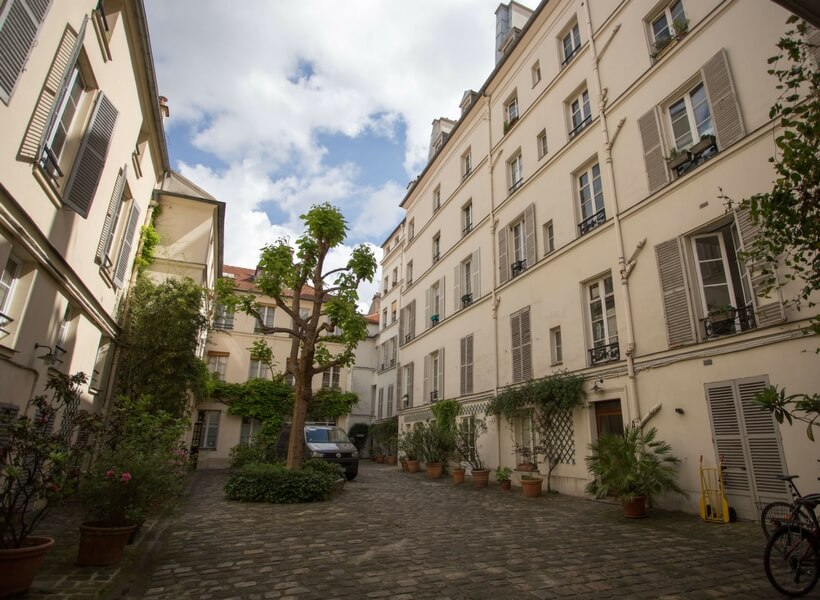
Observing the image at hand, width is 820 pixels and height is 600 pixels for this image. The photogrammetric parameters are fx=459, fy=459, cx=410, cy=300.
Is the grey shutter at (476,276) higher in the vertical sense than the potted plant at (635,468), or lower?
higher

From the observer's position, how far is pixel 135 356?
38.5ft

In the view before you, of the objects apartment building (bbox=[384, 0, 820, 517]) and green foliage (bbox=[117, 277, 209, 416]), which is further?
green foliage (bbox=[117, 277, 209, 416])

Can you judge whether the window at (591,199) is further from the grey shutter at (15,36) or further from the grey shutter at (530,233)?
the grey shutter at (15,36)

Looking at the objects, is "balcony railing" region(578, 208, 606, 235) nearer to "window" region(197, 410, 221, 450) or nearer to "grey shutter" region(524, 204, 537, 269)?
"grey shutter" region(524, 204, 537, 269)

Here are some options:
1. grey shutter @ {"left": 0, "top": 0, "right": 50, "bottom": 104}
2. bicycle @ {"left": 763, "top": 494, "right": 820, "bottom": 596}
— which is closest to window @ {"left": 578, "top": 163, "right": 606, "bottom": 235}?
bicycle @ {"left": 763, "top": 494, "right": 820, "bottom": 596}

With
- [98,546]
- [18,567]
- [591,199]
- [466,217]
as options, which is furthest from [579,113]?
[18,567]

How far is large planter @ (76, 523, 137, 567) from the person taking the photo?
4.61m

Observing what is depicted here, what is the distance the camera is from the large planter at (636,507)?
7.79 meters

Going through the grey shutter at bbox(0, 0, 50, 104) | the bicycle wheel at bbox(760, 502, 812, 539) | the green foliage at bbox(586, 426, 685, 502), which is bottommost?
the bicycle wheel at bbox(760, 502, 812, 539)

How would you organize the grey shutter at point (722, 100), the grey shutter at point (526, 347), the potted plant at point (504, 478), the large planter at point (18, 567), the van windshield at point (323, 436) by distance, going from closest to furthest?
the large planter at point (18, 567), the grey shutter at point (722, 100), the potted plant at point (504, 478), the grey shutter at point (526, 347), the van windshield at point (323, 436)

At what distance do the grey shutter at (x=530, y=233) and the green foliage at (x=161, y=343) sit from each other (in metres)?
9.65

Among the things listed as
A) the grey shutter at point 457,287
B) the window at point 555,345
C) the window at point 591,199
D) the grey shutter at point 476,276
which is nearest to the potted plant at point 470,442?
the window at point 555,345

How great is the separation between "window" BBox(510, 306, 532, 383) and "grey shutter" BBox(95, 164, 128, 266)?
34.4ft

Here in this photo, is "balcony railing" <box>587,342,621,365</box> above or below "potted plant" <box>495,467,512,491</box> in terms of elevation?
above
